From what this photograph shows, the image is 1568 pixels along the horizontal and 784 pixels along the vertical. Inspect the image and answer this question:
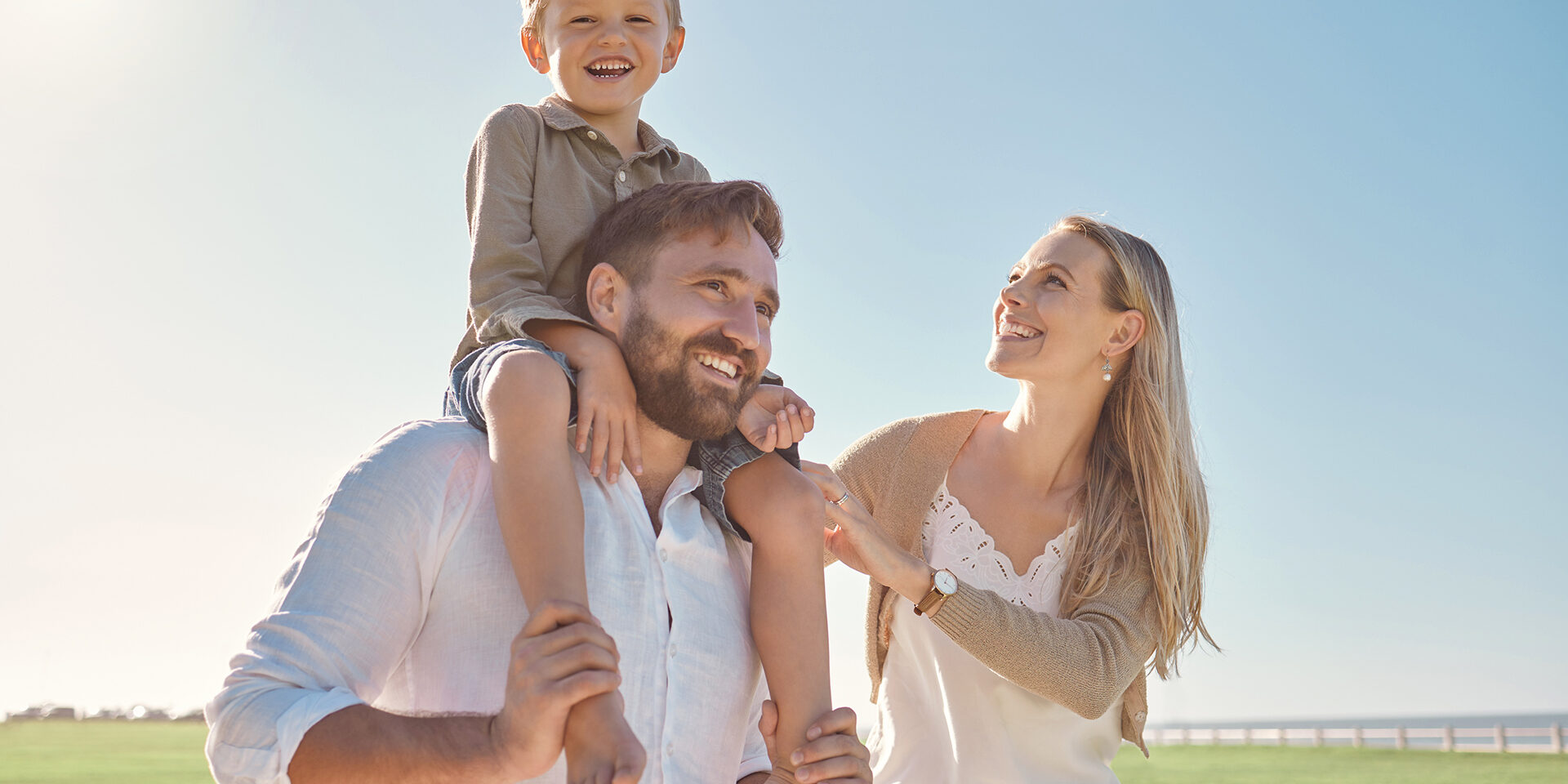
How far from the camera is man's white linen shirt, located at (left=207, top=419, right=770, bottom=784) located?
1813 mm

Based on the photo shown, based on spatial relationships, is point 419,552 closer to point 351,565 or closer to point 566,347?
point 351,565

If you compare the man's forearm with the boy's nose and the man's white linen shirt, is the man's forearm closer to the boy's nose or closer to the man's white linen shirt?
the man's white linen shirt

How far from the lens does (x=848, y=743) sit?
2.31 meters

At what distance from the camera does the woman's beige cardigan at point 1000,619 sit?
3.62m

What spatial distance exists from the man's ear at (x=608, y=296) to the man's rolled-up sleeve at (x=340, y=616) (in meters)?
0.51

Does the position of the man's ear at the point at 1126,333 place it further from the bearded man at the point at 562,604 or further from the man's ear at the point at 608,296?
the man's ear at the point at 608,296

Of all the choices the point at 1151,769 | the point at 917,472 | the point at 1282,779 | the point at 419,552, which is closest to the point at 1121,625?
the point at 917,472

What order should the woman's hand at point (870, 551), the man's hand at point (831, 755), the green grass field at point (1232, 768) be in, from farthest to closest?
1. the green grass field at point (1232, 768)
2. the woman's hand at point (870, 551)
3. the man's hand at point (831, 755)

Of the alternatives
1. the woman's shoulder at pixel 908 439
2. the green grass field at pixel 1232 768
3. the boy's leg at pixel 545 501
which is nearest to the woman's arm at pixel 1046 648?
the woman's shoulder at pixel 908 439

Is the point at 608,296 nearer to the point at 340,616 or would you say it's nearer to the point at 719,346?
the point at 719,346

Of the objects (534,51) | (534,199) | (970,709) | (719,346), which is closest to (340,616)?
(719,346)

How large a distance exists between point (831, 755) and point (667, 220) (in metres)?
1.23

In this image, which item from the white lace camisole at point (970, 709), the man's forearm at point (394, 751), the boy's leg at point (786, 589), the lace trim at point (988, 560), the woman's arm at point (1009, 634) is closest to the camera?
the man's forearm at point (394, 751)

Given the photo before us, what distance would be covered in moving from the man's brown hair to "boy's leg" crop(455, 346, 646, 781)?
41 cm
